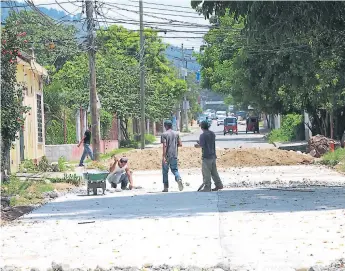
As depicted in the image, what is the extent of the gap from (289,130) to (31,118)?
31271mm

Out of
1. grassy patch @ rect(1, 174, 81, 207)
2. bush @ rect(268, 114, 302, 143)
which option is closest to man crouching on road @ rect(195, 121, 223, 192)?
grassy patch @ rect(1, 174, 81, 207)

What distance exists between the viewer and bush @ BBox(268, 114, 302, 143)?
200 ft

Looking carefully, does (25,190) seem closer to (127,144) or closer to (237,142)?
(127,144)

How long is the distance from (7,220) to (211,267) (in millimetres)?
7067

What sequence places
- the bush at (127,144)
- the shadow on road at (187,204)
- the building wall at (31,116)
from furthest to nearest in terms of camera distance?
1. the bush at (127,144)
2. the building wall at (31,116)
3. the shadow on road at (187,204)

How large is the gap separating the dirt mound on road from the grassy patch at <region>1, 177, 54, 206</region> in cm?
1077

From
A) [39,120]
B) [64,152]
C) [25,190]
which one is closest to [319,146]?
[64,152]

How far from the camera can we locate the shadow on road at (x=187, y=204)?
16.3 meters

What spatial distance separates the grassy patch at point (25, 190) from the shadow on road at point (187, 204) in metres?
0.83

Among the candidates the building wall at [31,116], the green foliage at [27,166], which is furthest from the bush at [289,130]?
the green foliage at [27,166]

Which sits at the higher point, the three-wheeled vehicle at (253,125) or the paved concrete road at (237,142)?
A: the three-wheeled vehicle at (253,125)

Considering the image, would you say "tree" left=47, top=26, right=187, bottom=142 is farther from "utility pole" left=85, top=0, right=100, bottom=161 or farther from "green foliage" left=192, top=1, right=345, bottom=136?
"utility pole" left=85, top=0, right=100, bottom=161

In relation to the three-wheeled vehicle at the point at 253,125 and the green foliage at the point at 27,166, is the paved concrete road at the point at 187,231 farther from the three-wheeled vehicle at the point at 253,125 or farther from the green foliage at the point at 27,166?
the three-wheeled vehicle at the point at 253,125

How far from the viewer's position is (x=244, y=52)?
140ft
